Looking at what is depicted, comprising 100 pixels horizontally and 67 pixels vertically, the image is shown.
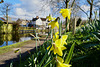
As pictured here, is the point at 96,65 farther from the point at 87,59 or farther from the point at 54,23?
the point at 54,23

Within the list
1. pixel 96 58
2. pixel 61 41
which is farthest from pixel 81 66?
pixel 61 41

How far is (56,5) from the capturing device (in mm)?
10750

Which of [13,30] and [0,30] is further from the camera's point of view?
[13,30]

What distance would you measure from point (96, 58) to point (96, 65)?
0.59 ft

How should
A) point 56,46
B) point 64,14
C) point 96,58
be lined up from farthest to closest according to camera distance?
point 96,58, point 64,14, point 56,46

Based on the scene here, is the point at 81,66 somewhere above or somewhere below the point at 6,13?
below

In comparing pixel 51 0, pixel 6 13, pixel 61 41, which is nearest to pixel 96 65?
pixel 61 41

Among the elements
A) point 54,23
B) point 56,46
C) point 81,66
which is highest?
point 54,23

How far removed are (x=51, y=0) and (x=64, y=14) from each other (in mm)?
10498

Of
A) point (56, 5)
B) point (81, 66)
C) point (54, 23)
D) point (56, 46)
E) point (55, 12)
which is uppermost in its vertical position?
point (56, 5)

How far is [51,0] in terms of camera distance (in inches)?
412

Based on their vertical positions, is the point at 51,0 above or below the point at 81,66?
above

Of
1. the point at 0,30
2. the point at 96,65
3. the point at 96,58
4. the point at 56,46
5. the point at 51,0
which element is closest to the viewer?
the point at 56,46

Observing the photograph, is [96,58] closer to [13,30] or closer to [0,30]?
[0,30]
